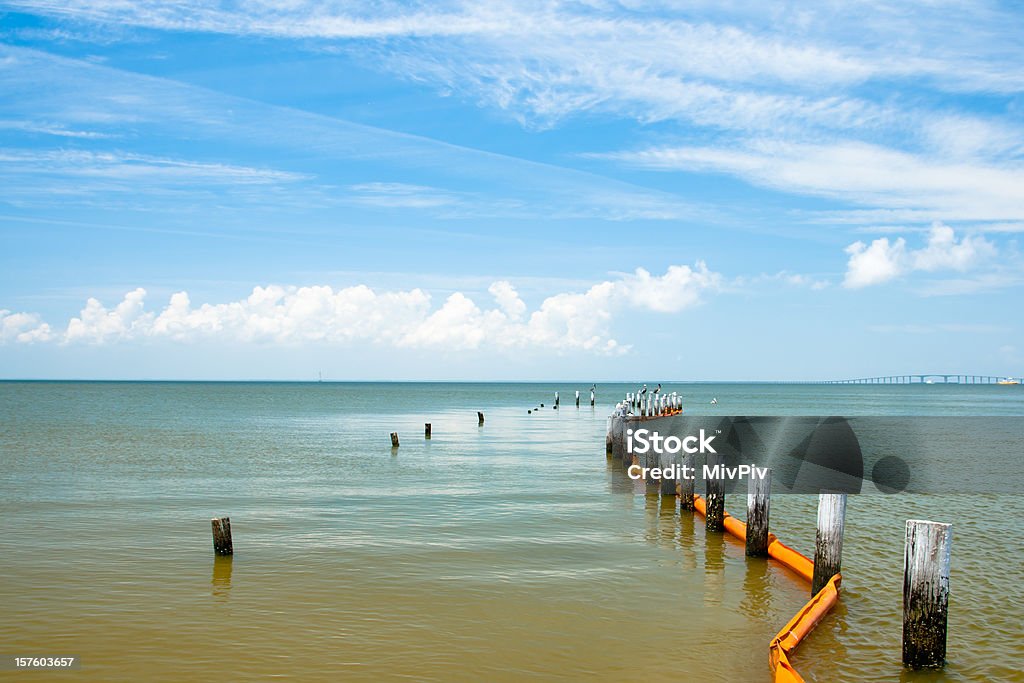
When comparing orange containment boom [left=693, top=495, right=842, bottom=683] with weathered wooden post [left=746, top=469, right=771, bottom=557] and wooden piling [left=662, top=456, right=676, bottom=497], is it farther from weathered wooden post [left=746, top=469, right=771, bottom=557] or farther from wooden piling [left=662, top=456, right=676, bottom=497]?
wooden piling [left=662, top=456, right=676, bottom=497]

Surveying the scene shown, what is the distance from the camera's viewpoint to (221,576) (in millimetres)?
13211

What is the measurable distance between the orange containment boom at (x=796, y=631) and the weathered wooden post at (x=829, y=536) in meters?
0.17

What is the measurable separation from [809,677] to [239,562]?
913cm

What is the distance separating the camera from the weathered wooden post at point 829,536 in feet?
39.4

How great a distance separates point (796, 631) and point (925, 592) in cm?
160

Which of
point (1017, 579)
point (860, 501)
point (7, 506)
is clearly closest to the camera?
point (1017, 579)

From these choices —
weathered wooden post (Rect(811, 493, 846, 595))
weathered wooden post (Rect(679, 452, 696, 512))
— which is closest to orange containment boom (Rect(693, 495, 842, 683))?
weathered wooden post (Rect(811, 493, 846, 595))

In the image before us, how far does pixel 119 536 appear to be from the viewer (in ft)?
53.2

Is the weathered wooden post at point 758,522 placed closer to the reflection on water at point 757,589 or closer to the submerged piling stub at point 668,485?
the reflection on water at point 757,589

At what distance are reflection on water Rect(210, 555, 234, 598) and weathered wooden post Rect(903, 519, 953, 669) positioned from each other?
8.89 metres

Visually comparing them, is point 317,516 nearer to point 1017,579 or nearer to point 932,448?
point 1017,579

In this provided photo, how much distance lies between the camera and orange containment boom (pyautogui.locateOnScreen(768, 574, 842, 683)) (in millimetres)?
8844

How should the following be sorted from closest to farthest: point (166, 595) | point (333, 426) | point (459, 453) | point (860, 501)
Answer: point (166, 595) → point (860, 501) → point (459, 453) → point (333, 426)

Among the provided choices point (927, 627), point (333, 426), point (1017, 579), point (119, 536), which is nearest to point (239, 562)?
point (119, 536)
